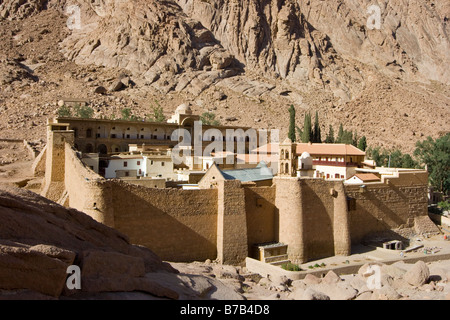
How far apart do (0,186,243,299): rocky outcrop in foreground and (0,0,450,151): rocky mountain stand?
4177 centimetres

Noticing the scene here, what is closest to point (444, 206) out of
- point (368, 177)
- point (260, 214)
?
point (368, 177)

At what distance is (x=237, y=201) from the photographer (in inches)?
691

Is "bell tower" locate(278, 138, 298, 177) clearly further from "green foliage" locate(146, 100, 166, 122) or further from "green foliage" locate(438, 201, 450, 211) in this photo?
"green foliage" locate(146, 100, 166, 122)

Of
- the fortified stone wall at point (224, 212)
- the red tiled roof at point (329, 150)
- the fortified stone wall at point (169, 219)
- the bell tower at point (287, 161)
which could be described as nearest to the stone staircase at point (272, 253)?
the fortified stone wall at point (224, 212)

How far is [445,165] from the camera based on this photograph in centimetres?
3316

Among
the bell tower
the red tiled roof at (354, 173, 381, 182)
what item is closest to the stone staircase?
the bell tower

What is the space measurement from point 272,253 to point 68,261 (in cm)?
1164

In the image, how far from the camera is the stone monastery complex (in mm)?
15727

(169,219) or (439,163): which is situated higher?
(439,163)

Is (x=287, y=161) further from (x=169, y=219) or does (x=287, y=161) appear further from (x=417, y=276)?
(x=417, y=276)

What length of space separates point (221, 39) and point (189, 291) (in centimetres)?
6393

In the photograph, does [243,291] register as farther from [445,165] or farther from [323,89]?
[323,89]

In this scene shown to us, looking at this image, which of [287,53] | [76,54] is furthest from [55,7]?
[287,53]

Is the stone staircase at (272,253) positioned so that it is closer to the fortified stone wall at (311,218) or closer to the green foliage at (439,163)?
the fortified stone wall at (311,218)
